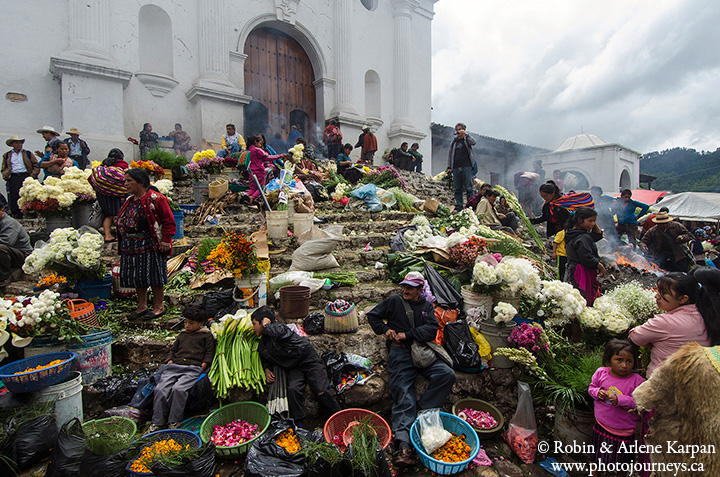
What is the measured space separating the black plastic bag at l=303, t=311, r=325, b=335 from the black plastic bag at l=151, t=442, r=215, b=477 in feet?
5.41

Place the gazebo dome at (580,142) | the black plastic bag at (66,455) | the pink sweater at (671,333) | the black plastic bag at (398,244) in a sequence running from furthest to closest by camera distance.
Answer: the gazebo dome at (580,142)
the black plastic bag at (398,244)
the pink sweater at (671,333)
the black plastic bag at (66,455)

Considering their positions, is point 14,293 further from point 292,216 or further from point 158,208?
point 292,216

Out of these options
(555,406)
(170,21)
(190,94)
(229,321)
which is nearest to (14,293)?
(229,321)

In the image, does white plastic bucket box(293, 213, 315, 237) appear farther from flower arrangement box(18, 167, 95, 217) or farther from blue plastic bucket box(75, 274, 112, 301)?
flower arrangement box(18, 167, 95, 217)

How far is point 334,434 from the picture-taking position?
3123mm

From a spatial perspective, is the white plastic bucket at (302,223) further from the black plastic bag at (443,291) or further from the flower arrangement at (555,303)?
the flower arrangement at (555,303)

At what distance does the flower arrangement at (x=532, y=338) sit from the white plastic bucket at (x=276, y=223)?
3.96m

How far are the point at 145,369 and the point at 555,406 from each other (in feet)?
14.1

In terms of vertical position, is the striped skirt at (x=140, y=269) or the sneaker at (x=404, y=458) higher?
the striped skirt at (x=140, y=269)

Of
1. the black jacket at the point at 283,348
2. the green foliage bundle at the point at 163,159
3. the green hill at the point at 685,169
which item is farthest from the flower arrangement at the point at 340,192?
the green hill at the point at 685,169

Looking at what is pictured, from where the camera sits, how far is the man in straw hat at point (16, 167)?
23.5ft

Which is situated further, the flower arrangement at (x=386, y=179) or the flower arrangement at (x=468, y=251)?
the flower arrangement at (x=386, y=179)

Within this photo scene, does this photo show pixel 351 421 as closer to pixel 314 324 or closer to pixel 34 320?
pixel 314 324

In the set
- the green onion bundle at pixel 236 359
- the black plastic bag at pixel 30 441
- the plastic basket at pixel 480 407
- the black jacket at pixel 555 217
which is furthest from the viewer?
the black jacket at pixel 555 217
